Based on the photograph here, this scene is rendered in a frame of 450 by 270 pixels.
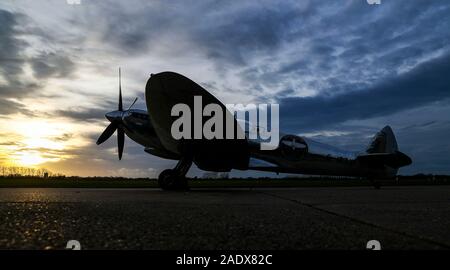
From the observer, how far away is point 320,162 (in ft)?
53.0

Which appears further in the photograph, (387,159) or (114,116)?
(387,159)

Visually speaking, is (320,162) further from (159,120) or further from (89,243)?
(89,243)

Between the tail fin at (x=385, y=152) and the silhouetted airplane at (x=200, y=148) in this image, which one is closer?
the silhouetted airplane at (x=200, y=148)

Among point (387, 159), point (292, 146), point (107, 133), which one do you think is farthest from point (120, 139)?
point (387, 159)

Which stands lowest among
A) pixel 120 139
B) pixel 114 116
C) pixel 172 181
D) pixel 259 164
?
pixel 172 181

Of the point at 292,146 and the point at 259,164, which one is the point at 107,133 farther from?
the point at 292,146

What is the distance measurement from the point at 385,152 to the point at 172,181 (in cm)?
1309

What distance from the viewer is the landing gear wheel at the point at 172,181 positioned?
12484 mm

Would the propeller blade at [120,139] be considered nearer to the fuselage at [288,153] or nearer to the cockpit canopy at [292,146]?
the fuselage at [288,153]

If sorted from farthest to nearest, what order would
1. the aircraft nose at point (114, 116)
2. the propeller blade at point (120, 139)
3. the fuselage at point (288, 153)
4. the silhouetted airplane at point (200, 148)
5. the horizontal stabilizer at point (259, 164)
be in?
1. the propeller blade at point (120, 139)
2. the aircraft nose at point (114, 116)
3. the horizontal stabilizer at point (259, 164)
4. the fuselage at point (288, 153)
5. the silhouetted airplane at point (200, 148)

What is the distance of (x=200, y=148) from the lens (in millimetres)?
12789

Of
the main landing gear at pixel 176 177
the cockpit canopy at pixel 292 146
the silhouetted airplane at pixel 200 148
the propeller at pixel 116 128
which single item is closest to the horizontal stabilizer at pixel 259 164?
the silhouetted airplane at pixel 200 148
